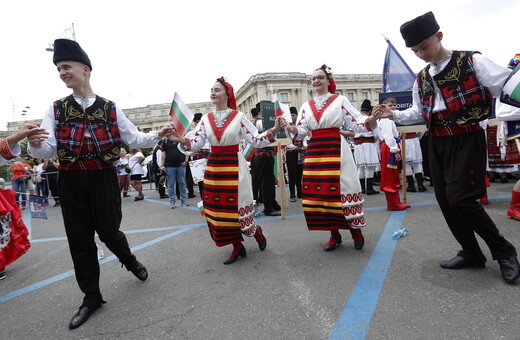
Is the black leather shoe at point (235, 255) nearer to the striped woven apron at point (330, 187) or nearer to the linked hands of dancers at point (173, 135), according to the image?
the striped woven apron at point (330, 187)

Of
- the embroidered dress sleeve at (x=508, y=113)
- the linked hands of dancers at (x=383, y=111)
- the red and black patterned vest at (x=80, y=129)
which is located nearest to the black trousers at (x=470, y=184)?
the linked hands of dancers at (x=383, y=111)

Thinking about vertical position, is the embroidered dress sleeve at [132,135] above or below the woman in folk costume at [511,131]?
above

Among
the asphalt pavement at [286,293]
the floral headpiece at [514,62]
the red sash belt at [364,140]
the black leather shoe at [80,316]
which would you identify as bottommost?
the asphalt pavement at [286,293]

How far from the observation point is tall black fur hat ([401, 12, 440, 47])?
2.30 meters

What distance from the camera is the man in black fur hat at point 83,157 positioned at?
7.79 ft

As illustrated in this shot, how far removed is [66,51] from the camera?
239 cm

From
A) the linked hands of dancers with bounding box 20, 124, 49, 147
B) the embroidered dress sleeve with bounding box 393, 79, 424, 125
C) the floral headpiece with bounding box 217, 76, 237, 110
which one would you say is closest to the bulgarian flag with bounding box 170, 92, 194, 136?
the floral headpiece with bounding box 217, 76, 237, 110

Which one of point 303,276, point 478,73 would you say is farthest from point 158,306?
point 478,73

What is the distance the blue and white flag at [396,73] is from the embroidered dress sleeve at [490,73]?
7.01m

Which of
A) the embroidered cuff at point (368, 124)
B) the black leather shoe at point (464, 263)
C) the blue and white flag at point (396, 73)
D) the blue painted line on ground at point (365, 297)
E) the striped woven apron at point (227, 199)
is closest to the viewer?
the blue painted line on ground at point (365, 297)

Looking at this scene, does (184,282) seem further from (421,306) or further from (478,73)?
(478,73)

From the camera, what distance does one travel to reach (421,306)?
2025 millimetres

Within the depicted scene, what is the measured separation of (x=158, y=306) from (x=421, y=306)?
6.49ft

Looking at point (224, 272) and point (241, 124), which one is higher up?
point (241, 124)
